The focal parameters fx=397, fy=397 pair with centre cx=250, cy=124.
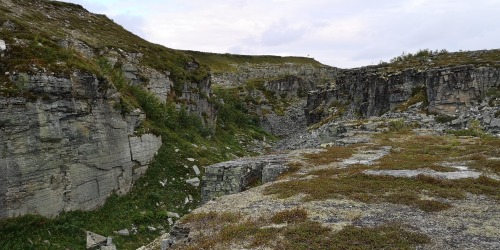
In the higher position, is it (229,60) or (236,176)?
(229,60)

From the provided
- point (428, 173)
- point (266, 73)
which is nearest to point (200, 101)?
point (428, 173)

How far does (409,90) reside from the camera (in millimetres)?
65125

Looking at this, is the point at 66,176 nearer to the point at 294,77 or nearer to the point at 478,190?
the point at 478,190

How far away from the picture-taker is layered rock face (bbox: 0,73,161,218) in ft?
74.7

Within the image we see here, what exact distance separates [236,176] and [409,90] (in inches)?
1825

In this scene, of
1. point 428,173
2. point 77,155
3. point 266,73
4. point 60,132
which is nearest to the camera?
point 428,173

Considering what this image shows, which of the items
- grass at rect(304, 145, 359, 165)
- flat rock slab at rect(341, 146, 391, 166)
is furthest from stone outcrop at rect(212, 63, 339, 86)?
flat rock slab at rect(341, 146, 391, 166)

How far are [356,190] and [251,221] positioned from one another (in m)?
6.53

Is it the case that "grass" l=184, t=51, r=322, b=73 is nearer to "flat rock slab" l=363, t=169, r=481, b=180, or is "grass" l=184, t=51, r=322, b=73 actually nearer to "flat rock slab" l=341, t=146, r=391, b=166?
"flat rock slab" l=341, t=146, r=391, b=166

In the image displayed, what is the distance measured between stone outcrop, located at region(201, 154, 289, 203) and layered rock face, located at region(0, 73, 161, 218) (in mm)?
6832

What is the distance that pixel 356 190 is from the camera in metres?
20.5

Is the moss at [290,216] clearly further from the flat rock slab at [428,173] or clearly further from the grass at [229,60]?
the grass at [229,60]

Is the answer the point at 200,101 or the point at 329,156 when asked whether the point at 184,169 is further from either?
the point at 200,101

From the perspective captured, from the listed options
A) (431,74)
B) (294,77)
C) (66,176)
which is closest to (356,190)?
(66,176)
